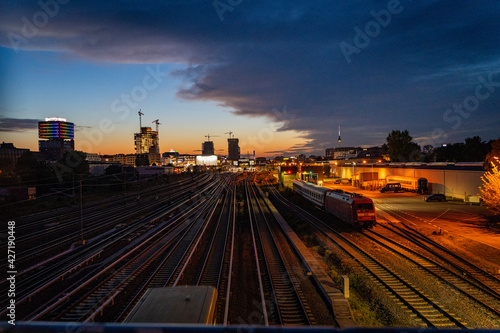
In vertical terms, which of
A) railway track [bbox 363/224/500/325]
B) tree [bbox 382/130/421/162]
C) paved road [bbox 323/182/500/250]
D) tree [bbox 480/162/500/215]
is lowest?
paved road [bbox 323/182/500/250]

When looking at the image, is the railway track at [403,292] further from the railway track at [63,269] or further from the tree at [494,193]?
the railway track at [63,269]

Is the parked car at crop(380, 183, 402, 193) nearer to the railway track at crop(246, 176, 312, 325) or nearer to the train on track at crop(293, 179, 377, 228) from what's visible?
the train on track at crop(293, 179, 377, 228)

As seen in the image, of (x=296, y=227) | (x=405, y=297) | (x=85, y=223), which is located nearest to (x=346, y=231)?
(x=296, y=227)

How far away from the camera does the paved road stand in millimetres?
19688

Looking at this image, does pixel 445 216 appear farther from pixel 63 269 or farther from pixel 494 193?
pixel 63 269

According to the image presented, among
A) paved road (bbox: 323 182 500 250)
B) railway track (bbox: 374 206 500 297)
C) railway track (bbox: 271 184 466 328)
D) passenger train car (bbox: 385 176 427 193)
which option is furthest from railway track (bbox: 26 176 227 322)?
passenger train car (bbox: 385 176 427 193)

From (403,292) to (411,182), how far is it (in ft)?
132

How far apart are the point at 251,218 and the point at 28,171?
117ft

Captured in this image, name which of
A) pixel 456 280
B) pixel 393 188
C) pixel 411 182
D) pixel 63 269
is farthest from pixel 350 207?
pixel 411 182

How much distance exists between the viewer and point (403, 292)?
11109mm

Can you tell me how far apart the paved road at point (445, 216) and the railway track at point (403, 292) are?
8.16 m

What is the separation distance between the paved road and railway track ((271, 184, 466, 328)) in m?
8.16

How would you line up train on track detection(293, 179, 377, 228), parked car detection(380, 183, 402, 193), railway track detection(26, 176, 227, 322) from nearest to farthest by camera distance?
railway track detection(26, 176, 227, 322) → train on track detection(293, 179, 377, 228) → parked car detection(380, 183, 402, 193)

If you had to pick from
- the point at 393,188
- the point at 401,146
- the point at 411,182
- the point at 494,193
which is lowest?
the point at 393,188
